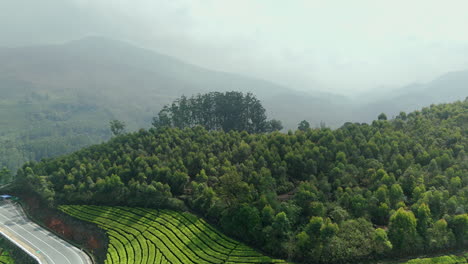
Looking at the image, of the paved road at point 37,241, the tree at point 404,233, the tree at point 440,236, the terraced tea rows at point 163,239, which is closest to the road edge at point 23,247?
the paved road at point 37,241

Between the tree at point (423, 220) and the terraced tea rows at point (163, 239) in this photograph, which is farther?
the terraced tea rows at point (163, 239)

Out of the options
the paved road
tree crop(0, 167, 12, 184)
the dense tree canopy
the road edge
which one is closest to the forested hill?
the paved road

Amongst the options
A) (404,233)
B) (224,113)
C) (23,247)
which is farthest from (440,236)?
(224,113)

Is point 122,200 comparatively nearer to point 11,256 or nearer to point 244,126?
point 11,256

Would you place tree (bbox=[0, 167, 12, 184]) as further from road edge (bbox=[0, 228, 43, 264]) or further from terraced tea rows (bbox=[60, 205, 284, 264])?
terraced tea rows (bbox=[60, 205, 284, 264])

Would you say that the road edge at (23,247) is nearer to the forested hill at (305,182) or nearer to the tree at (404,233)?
the forested hill at (305,182)

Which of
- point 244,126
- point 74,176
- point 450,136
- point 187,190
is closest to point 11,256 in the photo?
point 74,176

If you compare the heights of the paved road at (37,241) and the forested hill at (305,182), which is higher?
the forested hill at (305,182)

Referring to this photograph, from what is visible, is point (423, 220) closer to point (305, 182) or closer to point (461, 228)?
point (461, 228)
